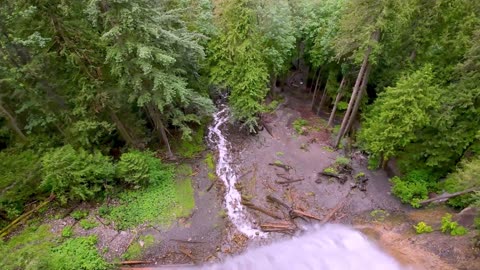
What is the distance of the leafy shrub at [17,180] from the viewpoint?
51.1 feet

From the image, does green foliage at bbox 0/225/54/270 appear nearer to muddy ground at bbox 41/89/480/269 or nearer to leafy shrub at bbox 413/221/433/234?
muddy ground at bbox 41/89/480/269

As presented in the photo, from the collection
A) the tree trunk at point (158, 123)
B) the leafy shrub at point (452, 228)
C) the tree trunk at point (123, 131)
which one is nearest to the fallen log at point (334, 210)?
the leafy shrub at point (452, 228)

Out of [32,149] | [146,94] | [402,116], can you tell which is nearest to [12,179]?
[32,149]

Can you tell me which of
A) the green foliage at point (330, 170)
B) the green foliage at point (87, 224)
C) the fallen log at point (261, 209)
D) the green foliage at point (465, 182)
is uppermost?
the green foliage at point (465, 182)

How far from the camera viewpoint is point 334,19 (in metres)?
20.9

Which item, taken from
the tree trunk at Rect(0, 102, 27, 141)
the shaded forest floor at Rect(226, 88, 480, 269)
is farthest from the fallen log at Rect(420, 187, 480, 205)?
the tree trunk at Rect(0, 102, 27, 141)

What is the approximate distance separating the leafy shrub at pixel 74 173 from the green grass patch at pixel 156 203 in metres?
1.60

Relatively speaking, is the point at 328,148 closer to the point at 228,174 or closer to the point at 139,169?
the point at 228,174

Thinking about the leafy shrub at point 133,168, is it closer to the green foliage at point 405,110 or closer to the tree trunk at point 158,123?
the tree trunk at point 158,123

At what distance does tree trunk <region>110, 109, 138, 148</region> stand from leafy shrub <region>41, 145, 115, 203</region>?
2.14 m

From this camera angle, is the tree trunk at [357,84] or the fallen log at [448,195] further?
the tree trunk at [357,84]

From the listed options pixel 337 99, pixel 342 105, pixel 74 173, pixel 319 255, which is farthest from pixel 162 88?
pixel 342 105

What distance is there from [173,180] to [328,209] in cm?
968

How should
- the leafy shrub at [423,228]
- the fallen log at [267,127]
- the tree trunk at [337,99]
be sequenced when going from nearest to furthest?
the leafy shrub at [423,228]
the tree trunk at [337,99]
the fallen log at [267,127]
